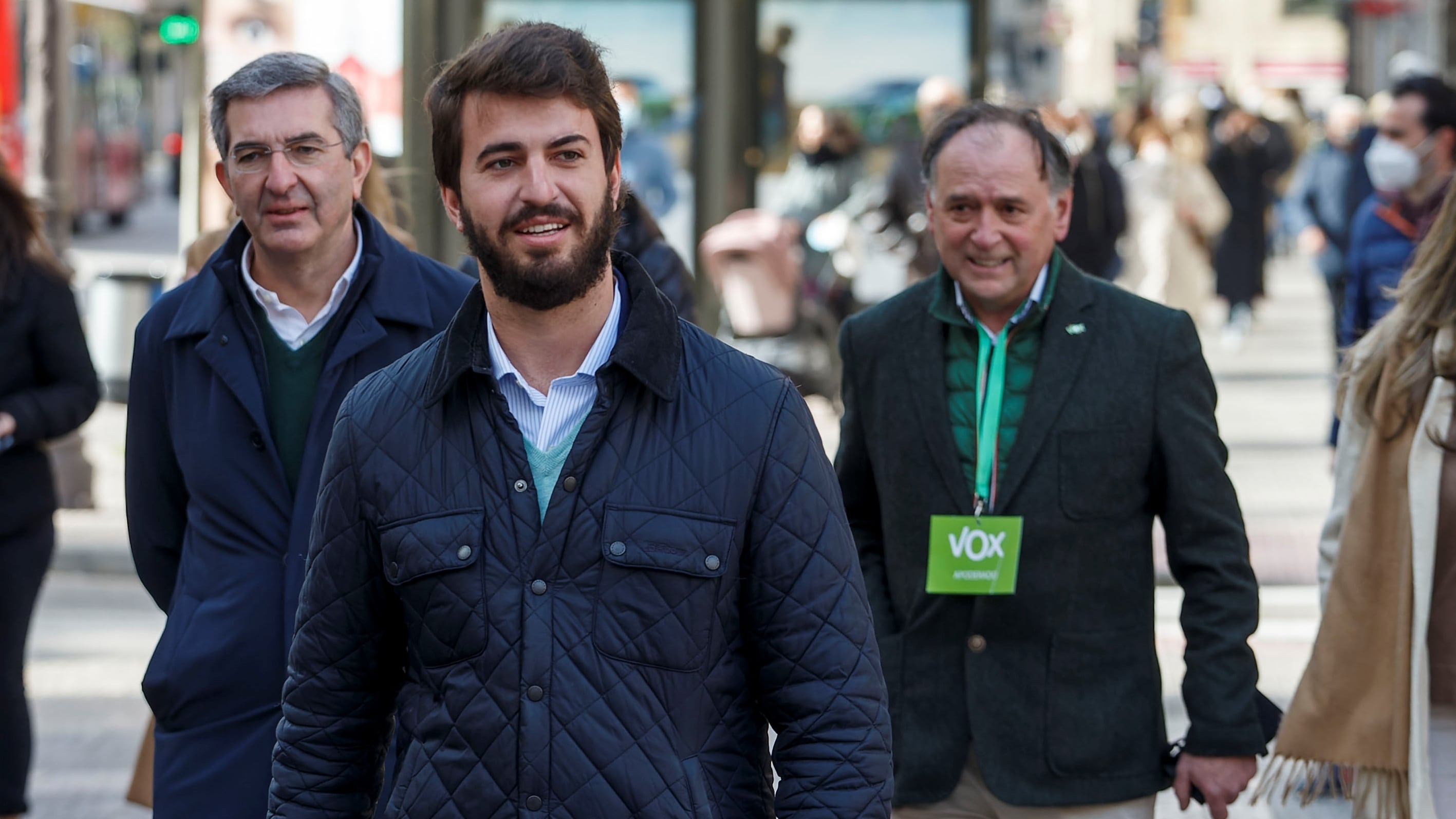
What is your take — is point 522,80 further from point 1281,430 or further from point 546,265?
point 1281,430

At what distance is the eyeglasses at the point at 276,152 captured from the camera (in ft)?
12.5

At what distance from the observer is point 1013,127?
387 centimetres

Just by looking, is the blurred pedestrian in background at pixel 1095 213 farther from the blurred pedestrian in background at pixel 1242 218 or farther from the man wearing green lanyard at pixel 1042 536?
the man wearing green lanyard at pixel 1042 536

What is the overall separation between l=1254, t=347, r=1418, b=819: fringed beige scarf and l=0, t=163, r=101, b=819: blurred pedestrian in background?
3.09 m

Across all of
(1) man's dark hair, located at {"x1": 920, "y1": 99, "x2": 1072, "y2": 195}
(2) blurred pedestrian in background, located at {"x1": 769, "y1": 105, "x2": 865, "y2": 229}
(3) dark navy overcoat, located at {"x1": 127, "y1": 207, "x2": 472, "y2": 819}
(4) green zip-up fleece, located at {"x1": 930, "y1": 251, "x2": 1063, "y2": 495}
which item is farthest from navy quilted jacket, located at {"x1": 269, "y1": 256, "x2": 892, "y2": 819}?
(2) blurred pedestrian in background, located at {"x1": 769, "y1": 105, "x2": 865, "y2": 229}

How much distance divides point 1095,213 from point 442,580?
10.7 m

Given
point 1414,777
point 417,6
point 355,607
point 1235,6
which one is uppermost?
point 1235,6

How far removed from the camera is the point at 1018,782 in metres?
3.65

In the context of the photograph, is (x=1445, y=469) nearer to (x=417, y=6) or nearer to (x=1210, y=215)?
(x=417, y=6)

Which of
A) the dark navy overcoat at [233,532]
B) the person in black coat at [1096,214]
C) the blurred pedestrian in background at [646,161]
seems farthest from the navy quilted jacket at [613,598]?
the blurred pedestrian in background at [646,161]

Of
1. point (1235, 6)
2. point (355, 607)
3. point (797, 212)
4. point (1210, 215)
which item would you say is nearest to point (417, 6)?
point (797, 212)

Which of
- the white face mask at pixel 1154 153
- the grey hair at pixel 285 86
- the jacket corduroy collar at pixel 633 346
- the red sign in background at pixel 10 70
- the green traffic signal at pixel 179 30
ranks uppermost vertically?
the red sign in background at pixel 10 70

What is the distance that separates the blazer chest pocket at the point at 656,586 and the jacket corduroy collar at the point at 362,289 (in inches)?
53.9

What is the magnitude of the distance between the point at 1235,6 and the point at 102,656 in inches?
2861
